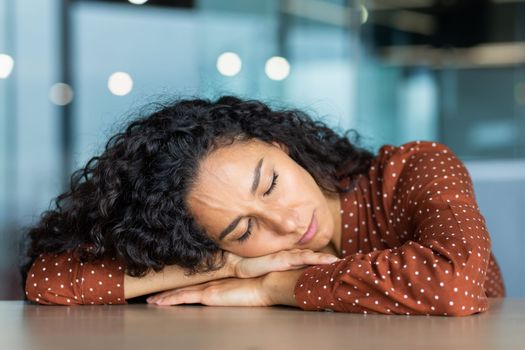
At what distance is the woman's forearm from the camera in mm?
1381

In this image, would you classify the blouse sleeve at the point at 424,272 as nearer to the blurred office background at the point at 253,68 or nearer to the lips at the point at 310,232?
the lips at the point at 310,232

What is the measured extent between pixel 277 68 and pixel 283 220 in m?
2.89

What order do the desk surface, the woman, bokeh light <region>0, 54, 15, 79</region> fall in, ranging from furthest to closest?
bokeh light <region>0, 54, 15, 79</region>, the woman, the desk surface

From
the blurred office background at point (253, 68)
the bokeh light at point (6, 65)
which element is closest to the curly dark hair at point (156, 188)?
the blurred office background at point (253, 68)

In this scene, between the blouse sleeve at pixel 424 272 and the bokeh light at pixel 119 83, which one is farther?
the bokeh light at pixel 119 83

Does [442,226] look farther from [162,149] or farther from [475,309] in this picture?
[162,149]

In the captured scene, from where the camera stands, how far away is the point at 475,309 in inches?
43.2

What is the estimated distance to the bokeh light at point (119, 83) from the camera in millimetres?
4133

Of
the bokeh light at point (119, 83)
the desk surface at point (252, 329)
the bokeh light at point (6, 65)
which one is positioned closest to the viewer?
the desk surface at point (252, 329)

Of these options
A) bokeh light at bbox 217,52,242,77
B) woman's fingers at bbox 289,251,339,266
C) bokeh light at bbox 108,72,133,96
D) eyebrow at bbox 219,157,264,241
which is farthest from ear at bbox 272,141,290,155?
bokeh light at bbox 108,72,133,96

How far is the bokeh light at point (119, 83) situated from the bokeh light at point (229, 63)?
473mm

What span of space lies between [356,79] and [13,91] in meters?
1.73

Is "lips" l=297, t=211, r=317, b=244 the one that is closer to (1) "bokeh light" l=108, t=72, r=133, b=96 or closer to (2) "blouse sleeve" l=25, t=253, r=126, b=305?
(2) "blouse sleeve" l=25, t=253, r=126, b=305

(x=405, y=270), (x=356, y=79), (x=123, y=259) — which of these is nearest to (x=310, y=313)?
(x=405, y=270)
